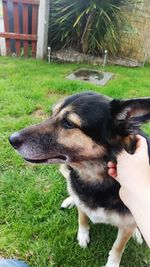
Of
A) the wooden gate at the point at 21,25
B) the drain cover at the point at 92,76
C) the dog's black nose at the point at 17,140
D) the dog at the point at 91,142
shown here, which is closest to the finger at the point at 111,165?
the dog at the point at 91,142

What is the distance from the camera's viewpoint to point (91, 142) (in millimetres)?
1653

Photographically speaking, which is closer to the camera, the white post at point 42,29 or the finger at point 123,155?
the finger at point 123,155

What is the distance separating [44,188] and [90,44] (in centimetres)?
455

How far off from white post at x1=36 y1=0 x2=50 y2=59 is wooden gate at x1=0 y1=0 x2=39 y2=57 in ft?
0.36

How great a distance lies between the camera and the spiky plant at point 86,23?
20.0ft

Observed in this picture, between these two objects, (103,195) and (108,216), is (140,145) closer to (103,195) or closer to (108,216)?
(103,195)

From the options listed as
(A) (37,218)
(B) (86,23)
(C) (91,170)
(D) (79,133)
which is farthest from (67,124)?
(B) (86,23)

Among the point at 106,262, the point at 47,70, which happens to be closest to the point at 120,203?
the point at 106,262

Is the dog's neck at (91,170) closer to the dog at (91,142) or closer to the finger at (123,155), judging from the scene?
the dog at (91,142)

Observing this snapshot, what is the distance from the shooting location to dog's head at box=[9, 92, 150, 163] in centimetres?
160

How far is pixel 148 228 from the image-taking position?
1.33 m

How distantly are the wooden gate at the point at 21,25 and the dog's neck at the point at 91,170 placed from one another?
466 centimetres

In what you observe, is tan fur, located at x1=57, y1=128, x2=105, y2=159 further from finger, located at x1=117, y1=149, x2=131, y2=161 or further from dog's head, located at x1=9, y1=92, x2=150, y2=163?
finger, located at x1=117, y1=149, x2=131, y2=161

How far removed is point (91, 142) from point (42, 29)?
184 inches
